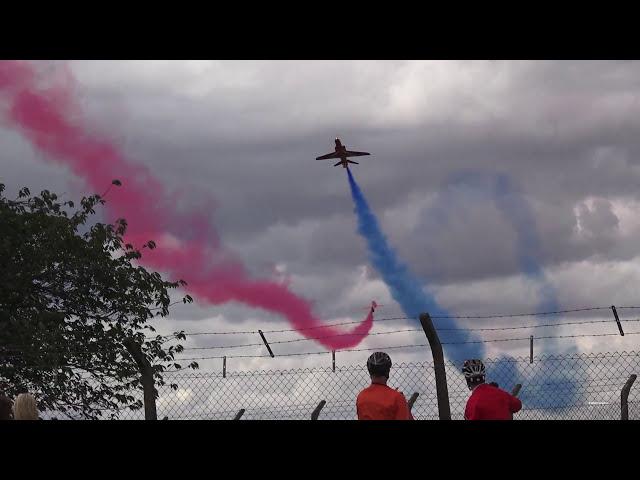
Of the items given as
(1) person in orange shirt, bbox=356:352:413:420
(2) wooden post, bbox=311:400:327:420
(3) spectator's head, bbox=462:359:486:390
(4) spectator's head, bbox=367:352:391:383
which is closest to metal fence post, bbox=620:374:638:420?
(2) wooden post, bbox=311:400:327:420

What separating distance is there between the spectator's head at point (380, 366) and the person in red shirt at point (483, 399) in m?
1.09

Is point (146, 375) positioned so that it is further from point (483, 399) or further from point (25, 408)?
point (483, 399)

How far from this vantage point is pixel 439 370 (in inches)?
375

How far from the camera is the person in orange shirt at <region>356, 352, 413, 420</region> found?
7.16 m

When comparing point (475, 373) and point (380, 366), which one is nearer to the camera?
point (380, 366)

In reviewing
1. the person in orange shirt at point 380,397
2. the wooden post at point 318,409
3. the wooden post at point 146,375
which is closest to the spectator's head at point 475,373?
the person in orange shirt at point 380,397

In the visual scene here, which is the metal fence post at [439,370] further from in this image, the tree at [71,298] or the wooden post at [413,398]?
the tree at [71,298]

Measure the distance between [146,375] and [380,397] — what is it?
4.02 metres

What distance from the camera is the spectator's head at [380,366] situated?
23.8ft

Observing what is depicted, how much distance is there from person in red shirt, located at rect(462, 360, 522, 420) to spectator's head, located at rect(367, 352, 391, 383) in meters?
1.09

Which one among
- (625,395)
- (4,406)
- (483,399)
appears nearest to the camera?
(4,406)

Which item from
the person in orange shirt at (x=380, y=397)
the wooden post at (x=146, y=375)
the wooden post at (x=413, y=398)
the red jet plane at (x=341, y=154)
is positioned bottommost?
the person in orange shirt at (x=380, y=397)

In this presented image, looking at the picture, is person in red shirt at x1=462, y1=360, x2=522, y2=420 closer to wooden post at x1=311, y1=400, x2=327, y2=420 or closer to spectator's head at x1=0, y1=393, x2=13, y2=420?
wooden post at x1=311, y1=400, x2=327, y2=420

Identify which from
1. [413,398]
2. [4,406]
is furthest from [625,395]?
[4,406]
